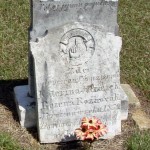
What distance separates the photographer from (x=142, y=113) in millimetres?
5148

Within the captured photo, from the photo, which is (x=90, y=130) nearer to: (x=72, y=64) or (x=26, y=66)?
(x=72, y=64)

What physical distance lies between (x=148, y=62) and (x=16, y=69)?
5.27 ft

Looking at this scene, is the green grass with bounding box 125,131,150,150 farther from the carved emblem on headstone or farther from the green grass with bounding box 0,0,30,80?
the green grass with bounding box 0,0,30,80

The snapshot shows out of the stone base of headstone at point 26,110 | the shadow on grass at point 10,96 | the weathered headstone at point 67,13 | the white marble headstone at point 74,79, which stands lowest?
the shadow on grass at point 10,96

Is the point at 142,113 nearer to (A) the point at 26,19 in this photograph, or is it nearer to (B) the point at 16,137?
→ (B) the point at 16,137

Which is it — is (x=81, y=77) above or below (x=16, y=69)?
above

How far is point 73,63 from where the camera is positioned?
438 cm

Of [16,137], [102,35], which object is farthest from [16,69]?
[102,35]

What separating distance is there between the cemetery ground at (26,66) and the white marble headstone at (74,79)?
18 centimetres

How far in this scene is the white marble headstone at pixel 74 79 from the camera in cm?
429

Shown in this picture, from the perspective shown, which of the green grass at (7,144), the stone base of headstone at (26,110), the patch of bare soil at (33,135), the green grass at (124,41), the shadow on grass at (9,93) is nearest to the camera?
the green grass at (7,144)

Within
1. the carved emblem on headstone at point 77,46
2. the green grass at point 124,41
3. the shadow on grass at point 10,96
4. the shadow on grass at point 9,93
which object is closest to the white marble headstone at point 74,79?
the carved emblem on headstone at point 77,46

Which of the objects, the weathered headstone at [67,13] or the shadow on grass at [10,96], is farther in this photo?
the shadow on grass at [10,96]

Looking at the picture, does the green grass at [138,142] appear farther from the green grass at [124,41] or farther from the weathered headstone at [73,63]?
the green grass at [124,41]
